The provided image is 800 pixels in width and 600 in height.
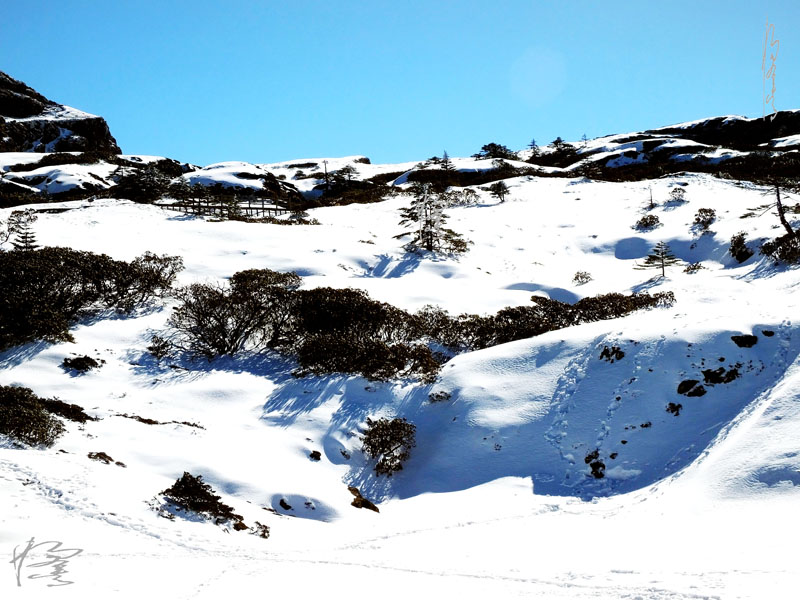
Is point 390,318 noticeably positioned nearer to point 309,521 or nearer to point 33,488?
point 309,521

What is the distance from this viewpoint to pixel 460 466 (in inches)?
474

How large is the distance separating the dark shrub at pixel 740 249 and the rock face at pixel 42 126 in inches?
3229

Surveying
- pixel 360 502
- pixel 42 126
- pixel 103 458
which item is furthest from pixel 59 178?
pixel 360 502

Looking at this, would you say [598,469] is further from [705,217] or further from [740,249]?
[705,217]

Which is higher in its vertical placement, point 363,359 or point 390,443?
point 363,359

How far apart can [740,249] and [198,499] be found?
2835 cm

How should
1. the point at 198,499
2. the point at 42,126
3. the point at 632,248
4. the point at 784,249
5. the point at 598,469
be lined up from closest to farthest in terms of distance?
the point at 198,499
the point at 598,469
the point at 784,249
the point at 632,248
the point at 42,126

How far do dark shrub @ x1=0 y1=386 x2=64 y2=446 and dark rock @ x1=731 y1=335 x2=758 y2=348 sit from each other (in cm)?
1752

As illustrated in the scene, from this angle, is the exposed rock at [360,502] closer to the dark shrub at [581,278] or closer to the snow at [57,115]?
the dark shrub at [581,278]

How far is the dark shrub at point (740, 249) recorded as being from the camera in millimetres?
23766

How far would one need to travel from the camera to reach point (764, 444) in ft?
28.7

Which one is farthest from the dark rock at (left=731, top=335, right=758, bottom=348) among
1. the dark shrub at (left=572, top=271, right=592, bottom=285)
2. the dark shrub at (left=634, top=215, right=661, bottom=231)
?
the dark shrub at (left=634, top=215, right=661, bottom=231)
